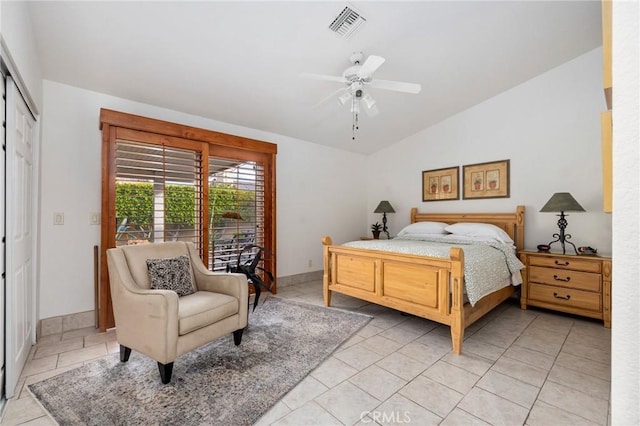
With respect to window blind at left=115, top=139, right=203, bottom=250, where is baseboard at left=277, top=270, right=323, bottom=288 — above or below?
below

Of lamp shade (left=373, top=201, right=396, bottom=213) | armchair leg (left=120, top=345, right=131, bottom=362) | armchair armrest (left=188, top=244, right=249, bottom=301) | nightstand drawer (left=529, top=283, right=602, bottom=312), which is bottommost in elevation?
armchair leg (left=120, top=345, right=131, bottom=362)

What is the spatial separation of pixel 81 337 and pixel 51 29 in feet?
8.63

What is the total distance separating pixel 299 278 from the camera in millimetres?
4824

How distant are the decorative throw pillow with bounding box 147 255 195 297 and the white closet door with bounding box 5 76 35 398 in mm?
794

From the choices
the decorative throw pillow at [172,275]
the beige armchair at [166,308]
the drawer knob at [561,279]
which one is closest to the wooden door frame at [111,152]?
the beige armchair at [166,308]

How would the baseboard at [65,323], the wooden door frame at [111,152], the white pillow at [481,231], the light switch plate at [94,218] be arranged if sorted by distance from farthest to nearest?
the white pillow at [481,231] → the light switch plate at [94,218] → the wooden door frame at [111,152] → the baseboard at [65,323]

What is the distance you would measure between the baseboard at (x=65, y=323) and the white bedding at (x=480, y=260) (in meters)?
2.87

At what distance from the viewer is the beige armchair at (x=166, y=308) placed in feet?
6.54

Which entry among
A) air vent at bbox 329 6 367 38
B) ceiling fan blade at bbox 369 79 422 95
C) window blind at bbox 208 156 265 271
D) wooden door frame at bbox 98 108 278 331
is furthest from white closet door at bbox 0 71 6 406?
ceiling fan blade at bbox 369 79 422 95

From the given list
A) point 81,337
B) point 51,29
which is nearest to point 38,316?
point 81,337

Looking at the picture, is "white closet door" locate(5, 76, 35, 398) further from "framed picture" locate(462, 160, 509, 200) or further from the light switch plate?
"framed picture" locate(462, 160, 509, 200)

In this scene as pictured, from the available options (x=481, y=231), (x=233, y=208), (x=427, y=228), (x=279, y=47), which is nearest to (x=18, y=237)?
(x=233, y=208)

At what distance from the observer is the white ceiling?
7.71ft

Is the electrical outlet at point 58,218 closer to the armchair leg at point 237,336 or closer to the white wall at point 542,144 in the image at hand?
the armchair leg at point 237,336
